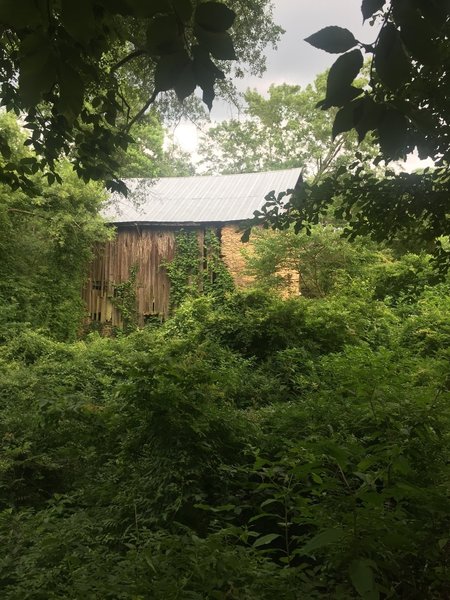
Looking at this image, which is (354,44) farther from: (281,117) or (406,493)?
(281,117)

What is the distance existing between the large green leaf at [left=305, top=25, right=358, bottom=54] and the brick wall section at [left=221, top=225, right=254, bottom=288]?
14.6m

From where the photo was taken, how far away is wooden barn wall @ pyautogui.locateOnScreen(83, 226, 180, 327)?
1659 cm

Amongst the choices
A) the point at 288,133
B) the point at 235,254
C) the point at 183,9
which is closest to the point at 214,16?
the point at 183,9

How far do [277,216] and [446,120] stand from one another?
4.64 feet

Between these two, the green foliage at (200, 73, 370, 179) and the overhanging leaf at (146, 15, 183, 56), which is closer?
the overhanging leaf at (146, 15, 183, 56)

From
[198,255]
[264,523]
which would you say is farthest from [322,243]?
[264,523]

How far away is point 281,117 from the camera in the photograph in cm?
2798

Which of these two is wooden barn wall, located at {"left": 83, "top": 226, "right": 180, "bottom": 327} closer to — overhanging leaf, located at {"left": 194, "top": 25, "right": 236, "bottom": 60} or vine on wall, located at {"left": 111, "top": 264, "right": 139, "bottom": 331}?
vine on wall, located at {"left": 111, "top": 264, "right": 139, "bottom": 331}

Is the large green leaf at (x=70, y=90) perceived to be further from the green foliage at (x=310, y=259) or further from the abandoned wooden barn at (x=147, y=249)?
the abandoned wooden barn at (x=147, y=249)

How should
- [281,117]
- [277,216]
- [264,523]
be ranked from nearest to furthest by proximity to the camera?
[264,523]
[277,216]
[281,117]

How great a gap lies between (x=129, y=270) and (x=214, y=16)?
631 inches

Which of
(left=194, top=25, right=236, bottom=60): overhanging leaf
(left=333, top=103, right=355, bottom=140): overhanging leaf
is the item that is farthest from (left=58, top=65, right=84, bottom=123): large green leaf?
(left=333, top=103, right=355, bottom=140): overhanging leaf

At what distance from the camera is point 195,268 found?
16422 millimetres

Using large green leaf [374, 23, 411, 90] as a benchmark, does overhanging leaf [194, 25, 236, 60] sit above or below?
above
